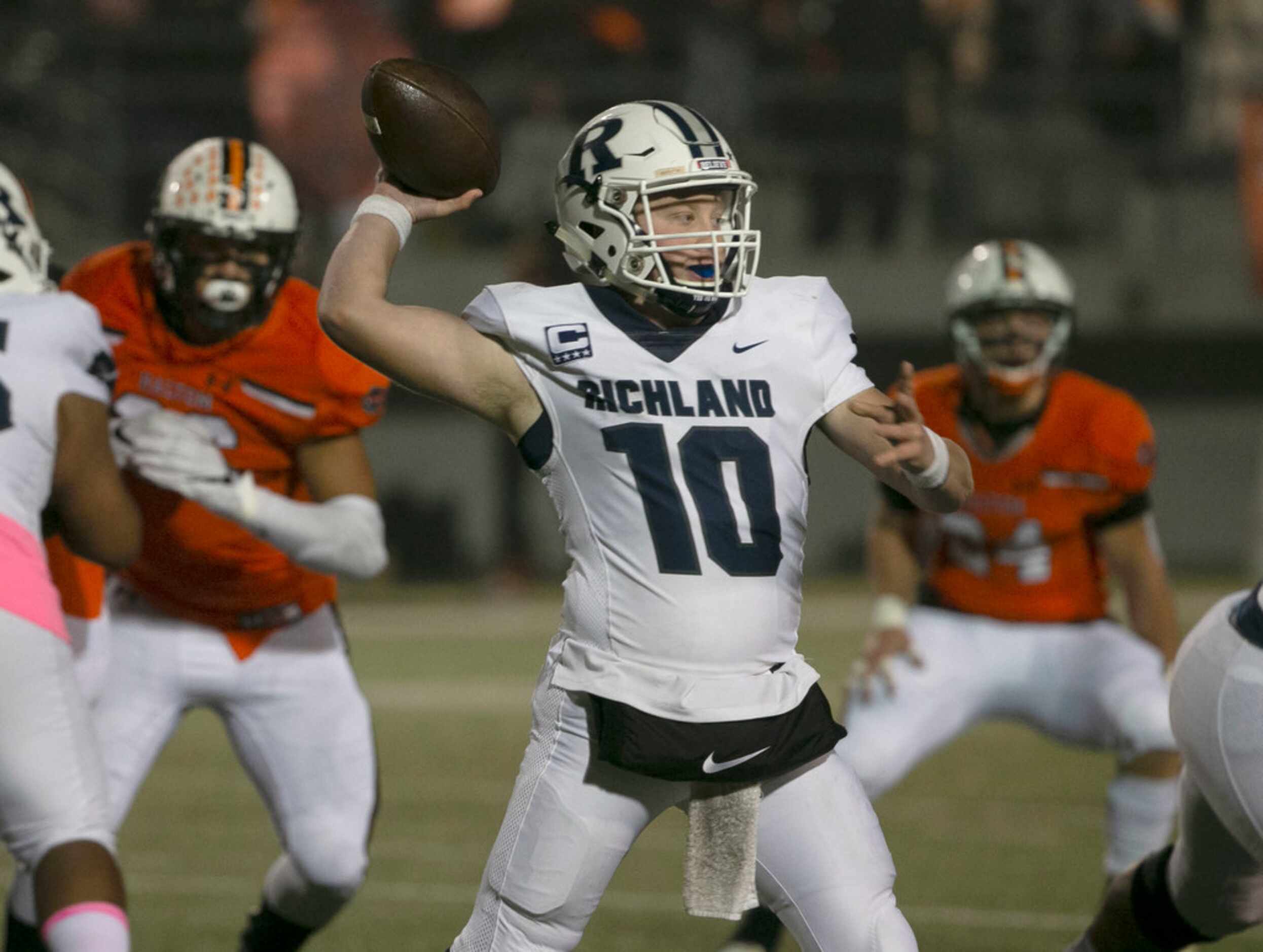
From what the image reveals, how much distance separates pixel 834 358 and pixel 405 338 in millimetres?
644

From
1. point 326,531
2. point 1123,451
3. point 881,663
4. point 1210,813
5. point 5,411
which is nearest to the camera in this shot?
point 5,411

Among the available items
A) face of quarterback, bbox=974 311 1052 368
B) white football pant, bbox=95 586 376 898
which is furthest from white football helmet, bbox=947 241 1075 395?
white football pant, bbox=95 586 376 898

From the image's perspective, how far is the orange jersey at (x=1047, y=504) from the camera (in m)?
4.59

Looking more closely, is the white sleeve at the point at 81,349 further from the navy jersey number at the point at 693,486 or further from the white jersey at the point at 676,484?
the navy jersey number at the point at 693,486

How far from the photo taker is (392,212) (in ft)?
9.20

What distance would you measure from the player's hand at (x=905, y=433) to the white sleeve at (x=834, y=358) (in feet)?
0.28

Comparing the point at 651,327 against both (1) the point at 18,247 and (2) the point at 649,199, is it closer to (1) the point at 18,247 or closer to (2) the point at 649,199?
(2) the point at 649,199

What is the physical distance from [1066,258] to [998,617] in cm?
769

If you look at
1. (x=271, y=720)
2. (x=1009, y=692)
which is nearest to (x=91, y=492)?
(x=271, y=720)

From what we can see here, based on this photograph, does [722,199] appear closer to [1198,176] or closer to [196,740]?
[196,740]

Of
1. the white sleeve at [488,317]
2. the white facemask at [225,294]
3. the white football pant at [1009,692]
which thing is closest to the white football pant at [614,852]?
the white sleeve at [488,317]

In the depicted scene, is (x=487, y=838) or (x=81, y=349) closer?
(x=81, y=349)

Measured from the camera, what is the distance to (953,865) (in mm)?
5246

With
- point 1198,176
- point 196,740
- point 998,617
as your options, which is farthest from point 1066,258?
point 998,617
